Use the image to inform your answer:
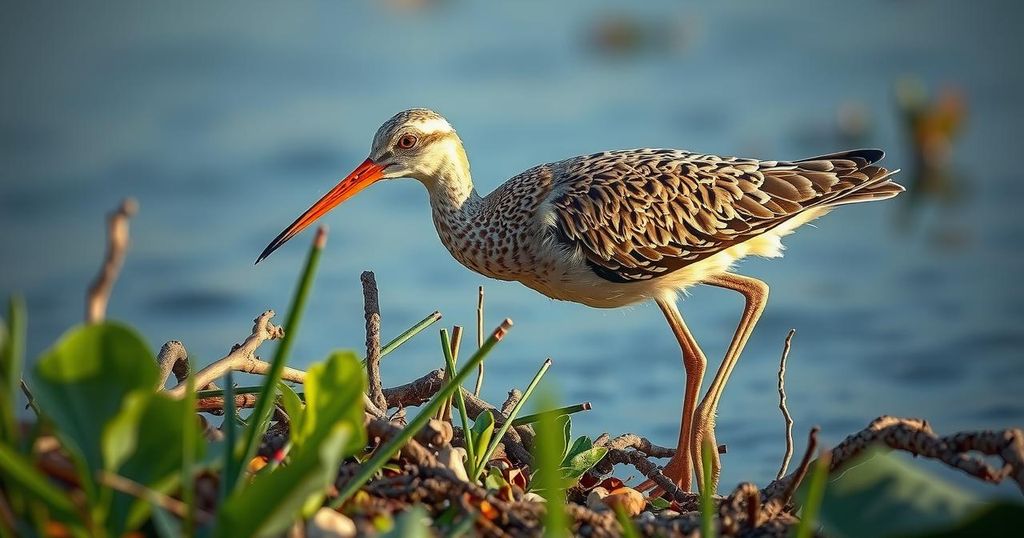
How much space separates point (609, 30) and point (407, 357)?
7450 millimetres

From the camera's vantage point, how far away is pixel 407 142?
7270 millimetres

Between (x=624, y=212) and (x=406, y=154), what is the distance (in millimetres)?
1148

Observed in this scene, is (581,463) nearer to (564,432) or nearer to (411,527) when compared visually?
(564,432)

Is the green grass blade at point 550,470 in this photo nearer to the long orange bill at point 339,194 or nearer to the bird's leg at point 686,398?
the bird's leg at point 686,398

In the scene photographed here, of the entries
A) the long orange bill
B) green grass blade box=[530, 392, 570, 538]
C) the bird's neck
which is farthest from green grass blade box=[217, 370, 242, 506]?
the bird's neck

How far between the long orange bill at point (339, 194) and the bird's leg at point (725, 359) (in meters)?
1.86

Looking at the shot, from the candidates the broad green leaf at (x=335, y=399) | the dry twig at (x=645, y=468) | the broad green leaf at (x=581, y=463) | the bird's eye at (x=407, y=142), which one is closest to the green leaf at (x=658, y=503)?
the dry twig at (x=645, y=468)

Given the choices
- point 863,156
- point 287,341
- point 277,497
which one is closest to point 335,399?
point 287,341

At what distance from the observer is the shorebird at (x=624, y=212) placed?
7.03 m

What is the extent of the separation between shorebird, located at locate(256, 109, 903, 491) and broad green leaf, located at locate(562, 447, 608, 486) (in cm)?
255

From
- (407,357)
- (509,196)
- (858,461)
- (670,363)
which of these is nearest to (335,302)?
(407,357)

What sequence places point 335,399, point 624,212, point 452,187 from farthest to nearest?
point 452,187
point 624,212
point 335,399

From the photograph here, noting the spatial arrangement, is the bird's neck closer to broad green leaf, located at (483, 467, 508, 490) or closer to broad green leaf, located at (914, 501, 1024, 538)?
broad green leaf, located at (483, 467, 508, 490)

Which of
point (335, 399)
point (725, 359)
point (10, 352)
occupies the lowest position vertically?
point (725, 359)
